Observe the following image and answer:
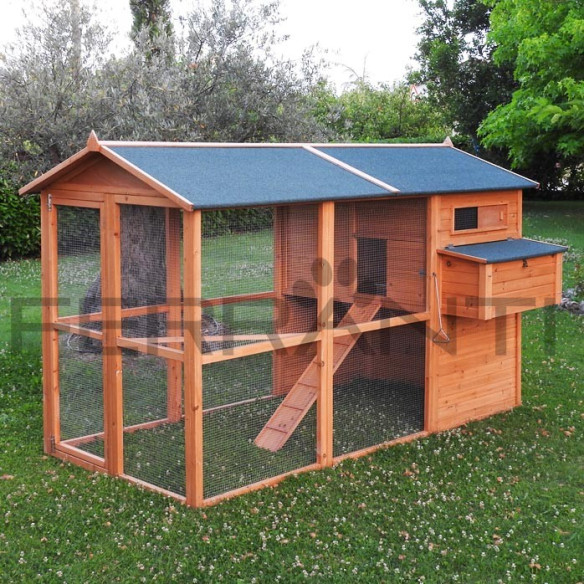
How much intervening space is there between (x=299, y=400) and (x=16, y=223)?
10.6 m

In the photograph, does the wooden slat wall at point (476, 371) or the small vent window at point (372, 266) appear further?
the wooden slat wall at point (476, 371)

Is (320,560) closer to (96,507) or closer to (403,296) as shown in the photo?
(96,507)

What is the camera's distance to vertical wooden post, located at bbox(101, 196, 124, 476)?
6031mm

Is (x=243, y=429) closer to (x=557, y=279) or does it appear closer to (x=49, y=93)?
(x=557, y=279)

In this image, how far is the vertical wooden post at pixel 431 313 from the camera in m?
7.06

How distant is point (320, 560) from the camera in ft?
16.8

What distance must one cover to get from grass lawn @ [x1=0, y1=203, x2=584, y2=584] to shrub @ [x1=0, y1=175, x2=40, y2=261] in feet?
29.5

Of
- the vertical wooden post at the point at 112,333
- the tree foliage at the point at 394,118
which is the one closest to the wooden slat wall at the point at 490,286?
the vertical wooden post at the point at 112,333

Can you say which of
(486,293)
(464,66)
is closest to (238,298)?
(486,293)

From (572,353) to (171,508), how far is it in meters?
5.92

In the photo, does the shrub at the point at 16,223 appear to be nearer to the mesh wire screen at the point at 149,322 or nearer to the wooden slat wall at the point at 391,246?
the mesh wire screen at the point at 149,322

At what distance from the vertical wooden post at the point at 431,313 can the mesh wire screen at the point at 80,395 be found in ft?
8.63

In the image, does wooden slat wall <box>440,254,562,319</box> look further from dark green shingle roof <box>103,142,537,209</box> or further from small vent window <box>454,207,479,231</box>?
dark green shingle roof <box>103,142,537,209</box>

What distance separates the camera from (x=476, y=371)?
25.4 ft
